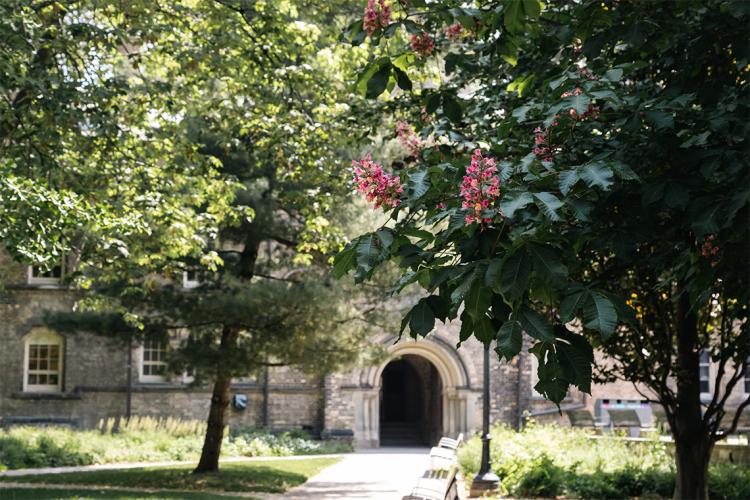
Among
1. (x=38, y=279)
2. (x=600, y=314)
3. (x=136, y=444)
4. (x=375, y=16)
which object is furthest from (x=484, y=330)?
(x=38, y=279)

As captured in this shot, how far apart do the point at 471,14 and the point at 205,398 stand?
25555 millimetres

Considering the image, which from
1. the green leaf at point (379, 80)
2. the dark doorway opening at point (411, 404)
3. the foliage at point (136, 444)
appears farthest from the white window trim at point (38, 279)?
the green leaf at point (379, 80)

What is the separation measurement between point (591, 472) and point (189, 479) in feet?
24.0

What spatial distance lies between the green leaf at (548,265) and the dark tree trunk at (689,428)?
24.5 ft

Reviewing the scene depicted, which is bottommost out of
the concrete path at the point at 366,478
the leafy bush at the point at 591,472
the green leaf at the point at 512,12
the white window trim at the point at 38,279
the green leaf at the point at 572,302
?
the concrete path at the point at 366,478

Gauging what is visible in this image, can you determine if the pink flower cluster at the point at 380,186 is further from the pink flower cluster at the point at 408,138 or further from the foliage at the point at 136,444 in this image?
the foliage at the point at 136,444

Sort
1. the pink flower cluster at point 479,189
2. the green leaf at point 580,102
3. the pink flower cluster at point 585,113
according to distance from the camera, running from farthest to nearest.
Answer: the pink flower cluster at point 585,113 < the green leaf at point 580,102 < the pink flower cluster at point 479,189

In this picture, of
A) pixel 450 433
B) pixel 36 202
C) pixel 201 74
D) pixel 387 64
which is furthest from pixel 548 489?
pixel 450 433

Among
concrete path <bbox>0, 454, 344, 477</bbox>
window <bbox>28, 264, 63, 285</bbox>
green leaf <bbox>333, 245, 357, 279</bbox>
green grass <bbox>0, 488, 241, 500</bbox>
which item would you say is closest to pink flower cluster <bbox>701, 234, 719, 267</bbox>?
green leaf <bbox>333, 245, 357, 279</bbox>

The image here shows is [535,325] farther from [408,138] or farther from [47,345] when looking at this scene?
[47,345]

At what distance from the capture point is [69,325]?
19969 millimetres

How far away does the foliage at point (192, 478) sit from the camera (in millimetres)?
16906

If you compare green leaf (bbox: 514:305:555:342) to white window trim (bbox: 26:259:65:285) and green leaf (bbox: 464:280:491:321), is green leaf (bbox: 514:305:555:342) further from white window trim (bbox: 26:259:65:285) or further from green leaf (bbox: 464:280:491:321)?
white window trim (bbox: 26:259:65:285)

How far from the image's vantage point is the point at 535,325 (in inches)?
151
